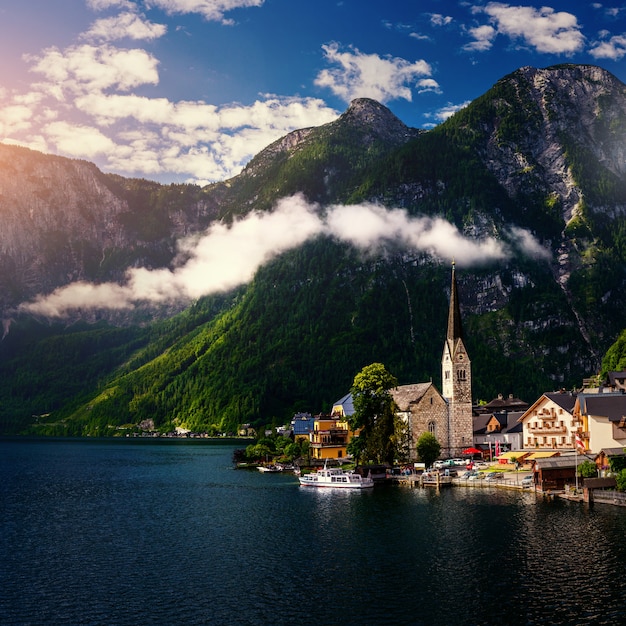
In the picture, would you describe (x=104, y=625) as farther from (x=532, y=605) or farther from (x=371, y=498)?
(x=371, y=498)

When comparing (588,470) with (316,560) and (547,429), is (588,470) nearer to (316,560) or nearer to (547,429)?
(547,429)

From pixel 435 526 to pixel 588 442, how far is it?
50722 mm

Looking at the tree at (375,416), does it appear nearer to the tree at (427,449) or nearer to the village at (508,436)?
the village at (508,436)

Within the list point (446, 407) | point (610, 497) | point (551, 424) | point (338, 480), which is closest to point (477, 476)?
point (338, 480)

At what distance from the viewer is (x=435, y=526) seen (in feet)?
252

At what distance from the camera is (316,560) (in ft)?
209

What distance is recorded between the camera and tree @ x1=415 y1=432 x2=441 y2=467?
132 metres

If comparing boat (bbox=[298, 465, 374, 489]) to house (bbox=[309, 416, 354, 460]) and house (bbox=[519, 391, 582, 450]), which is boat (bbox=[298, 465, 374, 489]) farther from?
house (bbox=[519, 391, 582, 450])

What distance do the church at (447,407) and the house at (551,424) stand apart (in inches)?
556

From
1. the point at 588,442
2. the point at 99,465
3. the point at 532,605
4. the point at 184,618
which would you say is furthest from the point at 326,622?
the point at 99,465

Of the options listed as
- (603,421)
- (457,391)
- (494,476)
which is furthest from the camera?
(457,391)

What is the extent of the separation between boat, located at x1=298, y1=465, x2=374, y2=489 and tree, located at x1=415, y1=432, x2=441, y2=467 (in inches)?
655

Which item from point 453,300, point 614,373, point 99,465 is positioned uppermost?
point 453,300

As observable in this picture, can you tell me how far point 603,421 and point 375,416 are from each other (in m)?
40.1
